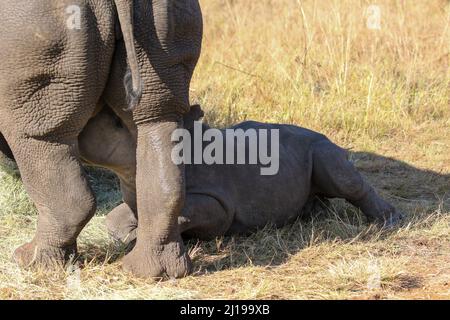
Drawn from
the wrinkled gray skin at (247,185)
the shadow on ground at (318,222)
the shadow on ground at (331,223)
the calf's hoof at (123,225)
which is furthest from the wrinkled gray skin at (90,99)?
the calf's hoof at (123,225)

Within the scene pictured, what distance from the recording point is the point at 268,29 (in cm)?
970

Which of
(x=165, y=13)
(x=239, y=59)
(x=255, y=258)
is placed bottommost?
(x=255, y=258)

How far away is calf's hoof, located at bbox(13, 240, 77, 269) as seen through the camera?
4.41 meters

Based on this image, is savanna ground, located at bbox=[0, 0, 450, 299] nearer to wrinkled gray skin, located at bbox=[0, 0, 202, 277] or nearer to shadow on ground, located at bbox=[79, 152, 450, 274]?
shadow on ground, located at bbox=[79, 152, 450, 274]

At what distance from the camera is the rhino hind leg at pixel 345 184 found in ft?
18.4

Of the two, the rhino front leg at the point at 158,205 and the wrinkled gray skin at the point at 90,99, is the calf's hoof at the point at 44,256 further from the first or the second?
the rhino front leg at the point at 158,205

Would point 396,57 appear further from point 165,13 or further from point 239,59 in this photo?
point 165,13

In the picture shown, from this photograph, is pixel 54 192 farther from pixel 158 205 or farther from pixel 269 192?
pixel 269 192

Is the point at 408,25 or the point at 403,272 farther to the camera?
the point at 408,25

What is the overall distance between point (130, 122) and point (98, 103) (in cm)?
18

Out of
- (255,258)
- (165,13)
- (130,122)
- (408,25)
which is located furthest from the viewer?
(408,25)

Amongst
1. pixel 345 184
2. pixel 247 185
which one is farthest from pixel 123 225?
pixel 345 184

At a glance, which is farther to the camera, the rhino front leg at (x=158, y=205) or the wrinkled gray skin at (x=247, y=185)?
the wrinkled gray skin at (x=247, y=185)
